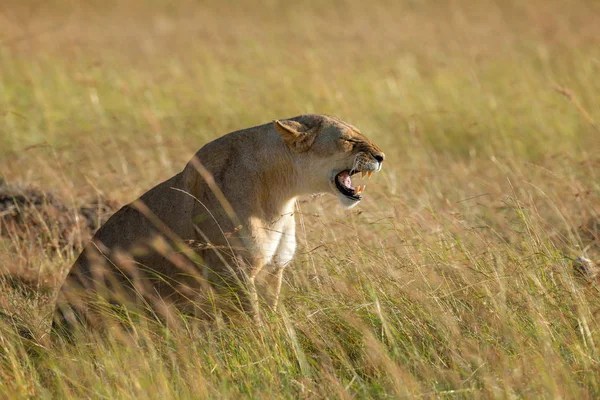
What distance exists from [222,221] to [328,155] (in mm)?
635

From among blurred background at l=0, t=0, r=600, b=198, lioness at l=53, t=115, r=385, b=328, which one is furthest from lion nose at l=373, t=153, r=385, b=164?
blurred background at l=0, t=0, r=600, b=198

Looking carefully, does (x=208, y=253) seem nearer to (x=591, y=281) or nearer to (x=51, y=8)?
(x=591, y=281)

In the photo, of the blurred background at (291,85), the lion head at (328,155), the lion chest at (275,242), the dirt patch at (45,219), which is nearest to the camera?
the lion chest at (275,242)

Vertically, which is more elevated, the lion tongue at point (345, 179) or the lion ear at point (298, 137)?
the lion ear at point (298, 137)

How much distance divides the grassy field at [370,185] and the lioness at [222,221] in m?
0.24

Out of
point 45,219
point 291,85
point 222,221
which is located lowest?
point 291,85

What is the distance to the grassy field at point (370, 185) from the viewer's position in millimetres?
3875

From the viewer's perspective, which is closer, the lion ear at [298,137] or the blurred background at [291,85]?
the lion ear at [298,137]

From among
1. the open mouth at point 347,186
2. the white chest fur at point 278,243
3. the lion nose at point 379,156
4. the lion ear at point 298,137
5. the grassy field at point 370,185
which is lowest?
the grassy field at point 370,185

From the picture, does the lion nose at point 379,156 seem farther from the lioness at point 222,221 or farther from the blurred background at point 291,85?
the blurred background at point 291,85

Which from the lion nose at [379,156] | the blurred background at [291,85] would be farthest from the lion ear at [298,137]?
the blurred background at [291,85]

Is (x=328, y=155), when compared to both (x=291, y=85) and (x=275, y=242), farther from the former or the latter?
(x=291, y=85)

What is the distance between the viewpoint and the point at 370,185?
7.14 meters

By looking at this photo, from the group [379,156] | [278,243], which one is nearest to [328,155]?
[379,156]
